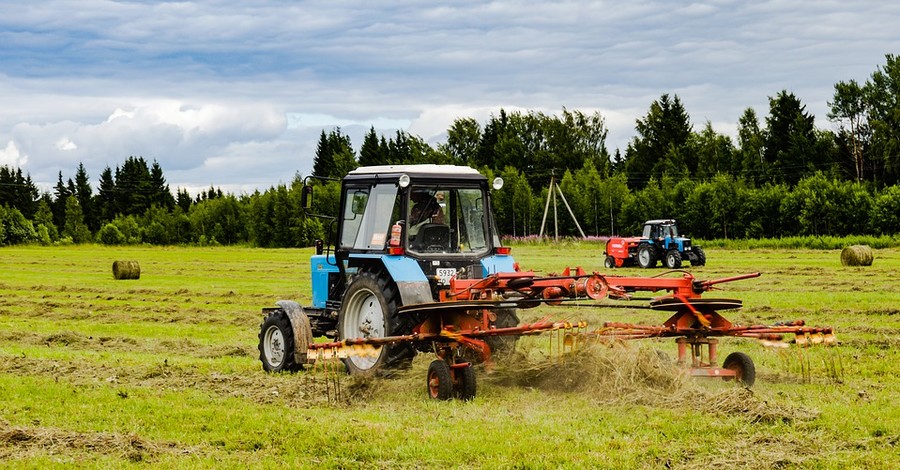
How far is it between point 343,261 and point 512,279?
9.73 feet

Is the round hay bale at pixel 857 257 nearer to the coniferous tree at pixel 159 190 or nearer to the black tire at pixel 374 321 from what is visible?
the black tire at pixel 374 321

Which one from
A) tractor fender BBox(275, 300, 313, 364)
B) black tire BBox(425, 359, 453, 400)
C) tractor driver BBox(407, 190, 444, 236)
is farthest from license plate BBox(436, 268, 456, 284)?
tractor fender BBox(275, 300, 313, 364)

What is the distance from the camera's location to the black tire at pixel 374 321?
446 inches

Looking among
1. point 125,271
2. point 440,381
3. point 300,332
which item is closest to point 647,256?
point 125,271

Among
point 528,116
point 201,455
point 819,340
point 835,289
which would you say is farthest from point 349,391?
point 528,116

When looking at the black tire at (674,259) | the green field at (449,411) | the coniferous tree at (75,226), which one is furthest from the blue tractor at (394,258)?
the coniferous tree at (75,226)

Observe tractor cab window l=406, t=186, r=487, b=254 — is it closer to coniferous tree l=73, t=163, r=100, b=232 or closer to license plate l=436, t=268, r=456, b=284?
license plate l=436, t=268, r=456, b=284

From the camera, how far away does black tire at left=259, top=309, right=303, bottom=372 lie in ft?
41.2

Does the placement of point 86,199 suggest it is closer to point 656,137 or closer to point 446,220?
point 656,137

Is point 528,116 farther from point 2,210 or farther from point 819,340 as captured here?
point 819,340

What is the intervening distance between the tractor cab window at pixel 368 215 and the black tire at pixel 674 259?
26.5m

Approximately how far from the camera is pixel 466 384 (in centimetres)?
1038

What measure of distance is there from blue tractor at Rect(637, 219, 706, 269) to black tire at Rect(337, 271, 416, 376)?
2734 cm

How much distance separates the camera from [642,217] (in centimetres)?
6550
